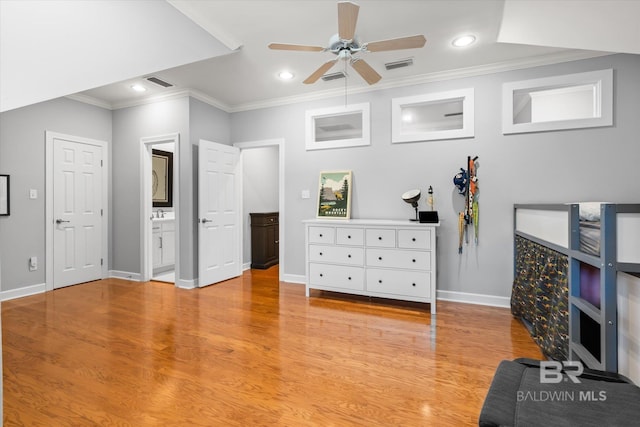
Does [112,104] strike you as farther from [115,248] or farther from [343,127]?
[343,127]

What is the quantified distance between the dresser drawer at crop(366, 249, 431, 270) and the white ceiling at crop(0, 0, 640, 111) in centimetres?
210

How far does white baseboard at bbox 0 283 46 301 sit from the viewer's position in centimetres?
382

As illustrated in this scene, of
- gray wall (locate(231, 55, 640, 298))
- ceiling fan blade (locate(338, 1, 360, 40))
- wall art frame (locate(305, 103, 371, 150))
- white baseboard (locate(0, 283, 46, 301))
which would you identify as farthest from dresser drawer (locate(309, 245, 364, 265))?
white baseboard (locate(0, 283, 46, 301))

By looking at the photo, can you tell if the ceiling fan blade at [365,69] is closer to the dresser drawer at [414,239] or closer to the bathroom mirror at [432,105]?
the bathroom mirror at [432,105]

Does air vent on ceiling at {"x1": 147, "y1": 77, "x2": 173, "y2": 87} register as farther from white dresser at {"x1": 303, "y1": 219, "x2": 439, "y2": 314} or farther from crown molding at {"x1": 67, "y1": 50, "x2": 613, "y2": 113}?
white dresser at {"x1": 303, "y1": 219, "x2": 439, "y2": 314}

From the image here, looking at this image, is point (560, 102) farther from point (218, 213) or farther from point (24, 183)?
point (24, 183)

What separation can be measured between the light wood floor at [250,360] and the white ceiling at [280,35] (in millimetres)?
1850

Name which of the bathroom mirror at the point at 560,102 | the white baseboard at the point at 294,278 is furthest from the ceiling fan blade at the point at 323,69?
the white baseboard at the point at 294,278

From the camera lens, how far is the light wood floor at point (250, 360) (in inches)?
71.3

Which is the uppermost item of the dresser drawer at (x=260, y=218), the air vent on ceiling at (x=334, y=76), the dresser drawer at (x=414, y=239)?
the air vent on ceiling at (x=334, y=76)

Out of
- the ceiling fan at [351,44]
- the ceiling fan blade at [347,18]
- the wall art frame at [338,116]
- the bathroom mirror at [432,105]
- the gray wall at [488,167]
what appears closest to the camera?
the ceiling fan blade at [347,18]

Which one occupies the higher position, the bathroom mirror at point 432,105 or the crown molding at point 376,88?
the crown molding at point 376,88

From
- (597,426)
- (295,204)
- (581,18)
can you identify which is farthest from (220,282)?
(581,18)

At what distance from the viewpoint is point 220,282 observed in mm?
4684
